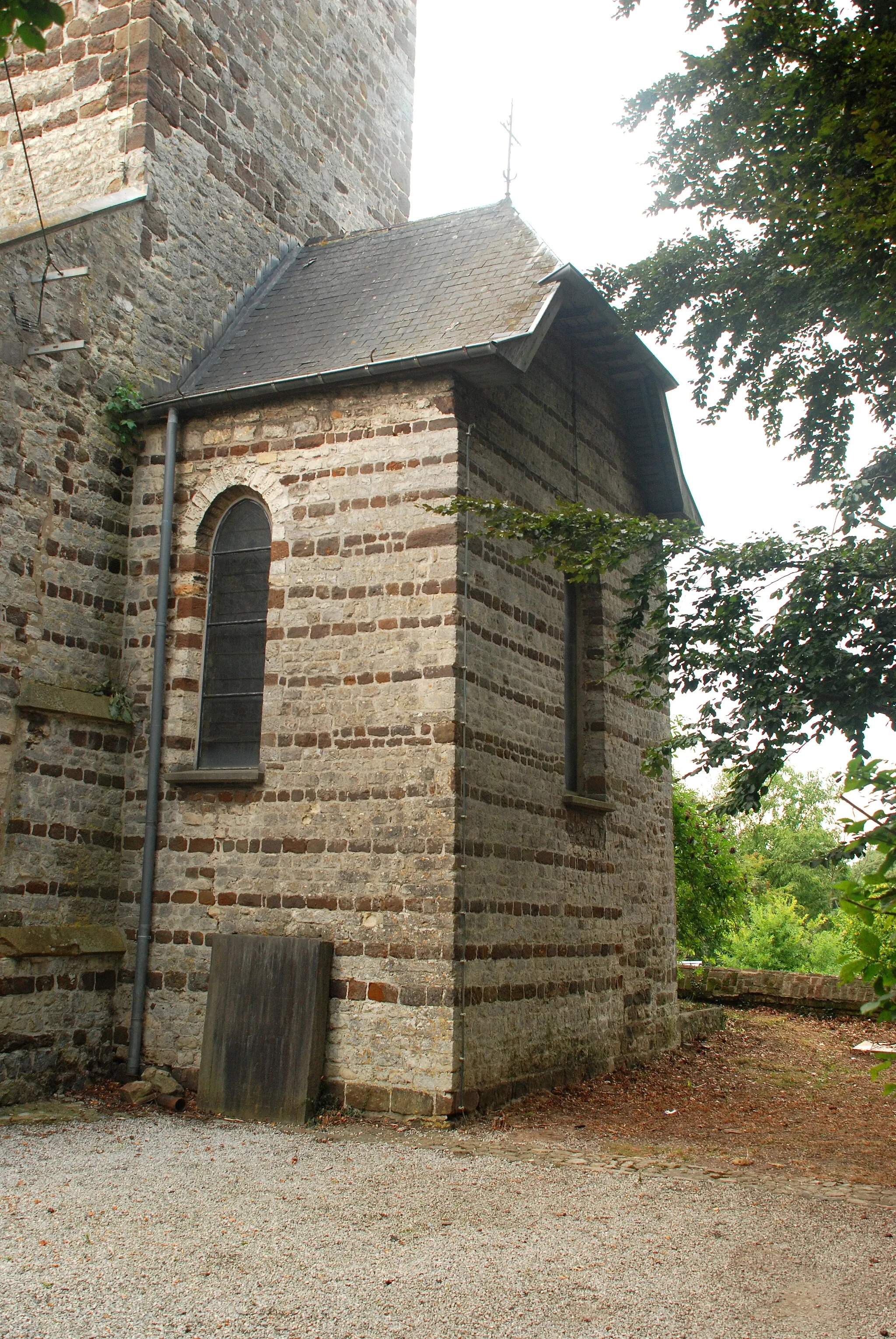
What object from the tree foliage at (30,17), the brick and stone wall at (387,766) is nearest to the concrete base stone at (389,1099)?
the brick and stone wall at (387,766)

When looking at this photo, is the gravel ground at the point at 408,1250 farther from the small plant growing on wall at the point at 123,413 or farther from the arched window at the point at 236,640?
the small plant growing on wall at the point at 123,413

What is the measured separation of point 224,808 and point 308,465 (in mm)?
2992

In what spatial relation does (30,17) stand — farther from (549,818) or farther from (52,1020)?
(549,818)

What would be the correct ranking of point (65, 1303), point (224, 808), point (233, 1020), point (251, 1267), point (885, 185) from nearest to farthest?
point (65, 1303) < point (251, 1267) < point (885, 185) < point (233, 1020) < point (224, 808)

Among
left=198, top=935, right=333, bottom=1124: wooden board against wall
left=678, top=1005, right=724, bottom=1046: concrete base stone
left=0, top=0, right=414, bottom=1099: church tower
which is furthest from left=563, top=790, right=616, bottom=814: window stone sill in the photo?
left=0, top=0, right=414, bottom=1099: church tower

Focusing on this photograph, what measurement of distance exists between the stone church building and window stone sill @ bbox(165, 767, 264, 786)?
1.0 inches

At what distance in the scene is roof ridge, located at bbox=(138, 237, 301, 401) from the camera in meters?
10.7

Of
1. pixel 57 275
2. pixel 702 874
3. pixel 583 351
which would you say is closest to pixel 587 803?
pixel 583 351

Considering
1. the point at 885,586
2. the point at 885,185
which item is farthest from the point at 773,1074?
the point at 885,185

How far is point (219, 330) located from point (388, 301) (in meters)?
2.19

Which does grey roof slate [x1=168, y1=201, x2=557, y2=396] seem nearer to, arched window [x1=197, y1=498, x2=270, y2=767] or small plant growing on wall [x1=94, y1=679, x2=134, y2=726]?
arched window [x1=197, y1=498, x2=270, y2=767]

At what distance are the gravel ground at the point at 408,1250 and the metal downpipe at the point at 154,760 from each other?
185cm

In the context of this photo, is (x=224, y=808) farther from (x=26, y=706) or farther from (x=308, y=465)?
(x=308, y=465)

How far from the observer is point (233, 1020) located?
8.59 metres
